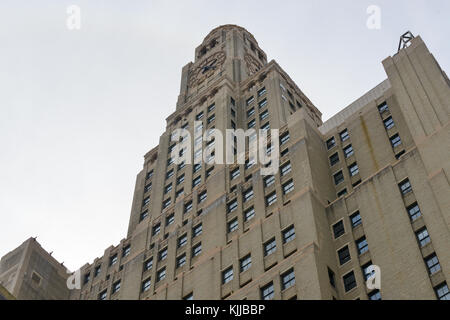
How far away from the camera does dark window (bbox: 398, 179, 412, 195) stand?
6016 cm

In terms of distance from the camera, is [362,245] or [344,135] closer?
[362,245]

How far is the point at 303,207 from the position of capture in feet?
209

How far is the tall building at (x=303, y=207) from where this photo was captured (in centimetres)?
5612

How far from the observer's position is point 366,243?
5931cm

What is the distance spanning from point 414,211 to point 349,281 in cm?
797

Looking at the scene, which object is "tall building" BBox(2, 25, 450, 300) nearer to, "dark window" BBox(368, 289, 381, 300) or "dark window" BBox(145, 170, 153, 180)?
"dark window" BBox(368, 289, 381, 300)

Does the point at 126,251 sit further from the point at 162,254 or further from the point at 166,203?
the point at 162,254

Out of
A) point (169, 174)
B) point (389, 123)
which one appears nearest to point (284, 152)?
point (389, 123)

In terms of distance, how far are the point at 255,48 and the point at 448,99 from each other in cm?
5994

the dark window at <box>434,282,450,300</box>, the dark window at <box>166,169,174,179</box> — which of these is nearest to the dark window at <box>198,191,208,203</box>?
the dark window at <box>166,169,174,179</box>

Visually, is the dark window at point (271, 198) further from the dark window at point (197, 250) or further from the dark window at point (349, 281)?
the dark window at point (349, 281)
